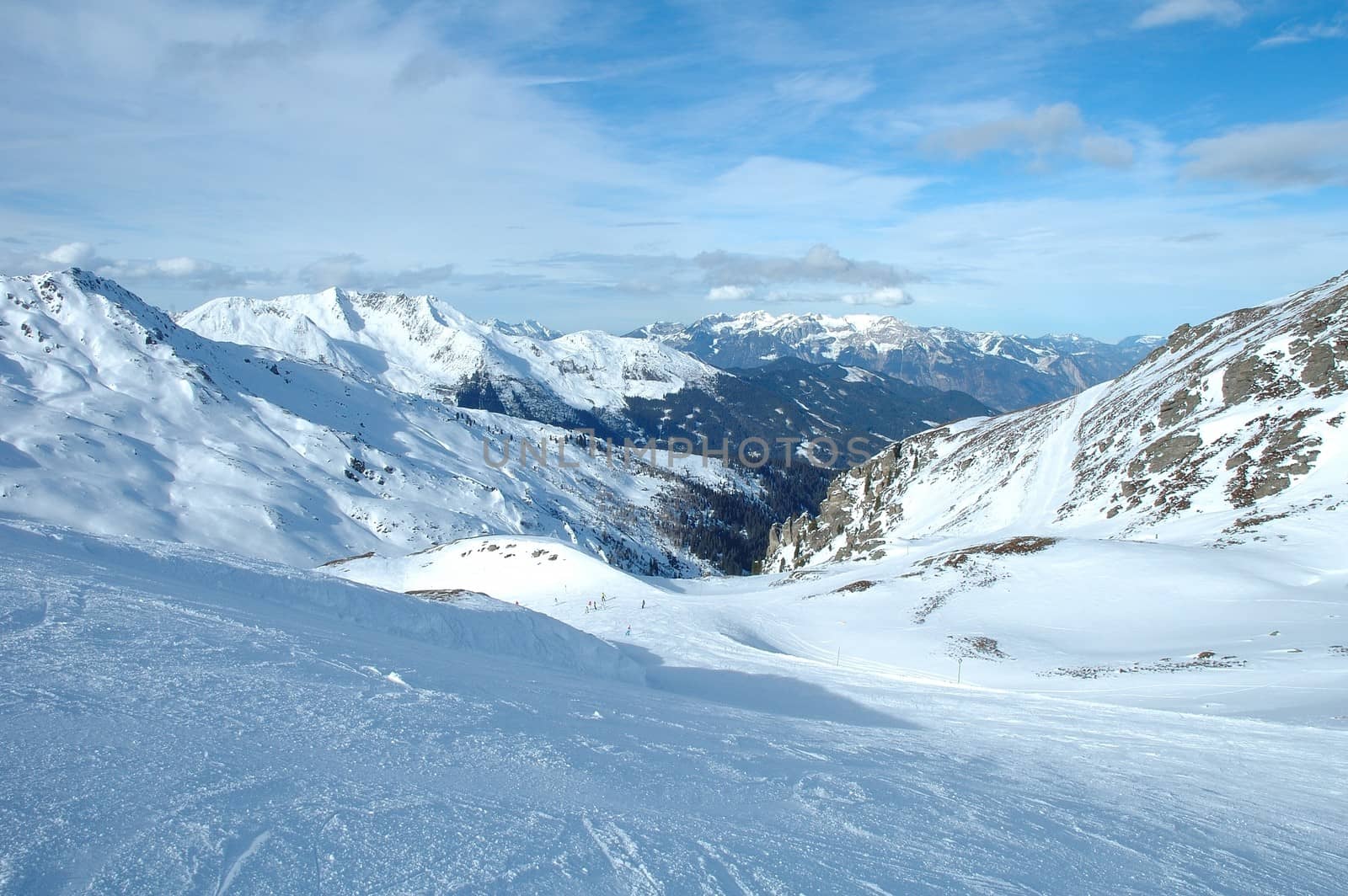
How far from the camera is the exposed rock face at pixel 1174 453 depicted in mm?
48500

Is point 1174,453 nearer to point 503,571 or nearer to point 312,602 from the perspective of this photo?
point 503,571

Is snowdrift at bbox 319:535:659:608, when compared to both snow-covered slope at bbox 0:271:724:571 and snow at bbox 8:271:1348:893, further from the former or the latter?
snow-covered slope at bbox 0:271:724:571

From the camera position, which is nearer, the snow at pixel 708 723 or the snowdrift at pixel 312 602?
the snow at pixel 708 723

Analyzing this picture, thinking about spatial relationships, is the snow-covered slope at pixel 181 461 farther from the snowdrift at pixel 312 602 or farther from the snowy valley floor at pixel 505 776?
the snowy valley floor at pixel 505 776

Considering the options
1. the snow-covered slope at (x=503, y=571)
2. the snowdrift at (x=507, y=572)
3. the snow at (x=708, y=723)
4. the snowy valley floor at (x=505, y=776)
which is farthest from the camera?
the snow-covered slope at (x=503, y=571)

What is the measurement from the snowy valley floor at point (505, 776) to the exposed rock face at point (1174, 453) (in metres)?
37.4

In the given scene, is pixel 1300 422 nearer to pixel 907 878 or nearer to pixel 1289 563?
pixel 1289 563

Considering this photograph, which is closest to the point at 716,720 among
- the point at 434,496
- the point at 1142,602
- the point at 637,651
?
the point at 637,651

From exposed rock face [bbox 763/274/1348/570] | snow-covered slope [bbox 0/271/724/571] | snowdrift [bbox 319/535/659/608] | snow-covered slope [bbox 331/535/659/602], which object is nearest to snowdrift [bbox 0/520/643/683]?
snowdrift [bbox 319/535/659/608]

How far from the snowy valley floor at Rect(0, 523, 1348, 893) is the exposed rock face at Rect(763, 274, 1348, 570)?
123 ft

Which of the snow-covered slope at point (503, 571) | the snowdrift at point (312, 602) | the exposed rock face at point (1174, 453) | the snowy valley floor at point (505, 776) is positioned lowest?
the snow-covered slope at point (503, 571)

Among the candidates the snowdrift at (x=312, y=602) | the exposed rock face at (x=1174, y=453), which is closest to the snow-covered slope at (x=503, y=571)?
the snowdrift at (x=312, y=602)

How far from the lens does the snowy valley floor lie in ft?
19.2

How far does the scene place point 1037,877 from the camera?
7.32 m
